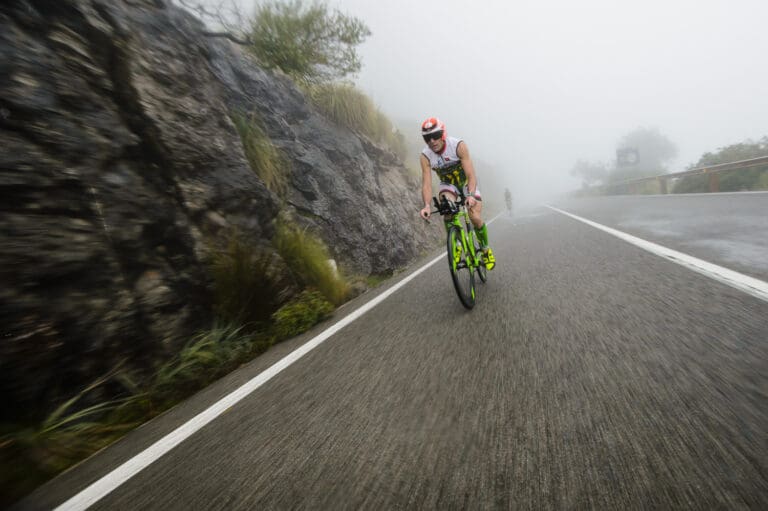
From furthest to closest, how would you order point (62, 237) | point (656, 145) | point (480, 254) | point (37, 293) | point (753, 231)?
point (656, 145) < point (753, 231) < point (480, 254) < point (62, 237) < point (37, 293)

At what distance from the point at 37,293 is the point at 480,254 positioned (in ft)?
13.3

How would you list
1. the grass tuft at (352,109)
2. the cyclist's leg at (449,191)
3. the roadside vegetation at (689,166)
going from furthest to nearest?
the roadside vegetation at (689,166) < the grass tuft at (352,109) < the cyclist's leg at (449,191)

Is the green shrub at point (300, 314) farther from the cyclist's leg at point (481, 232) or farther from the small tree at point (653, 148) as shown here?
the small tree at point (653, 148)

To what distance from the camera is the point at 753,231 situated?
4.58m

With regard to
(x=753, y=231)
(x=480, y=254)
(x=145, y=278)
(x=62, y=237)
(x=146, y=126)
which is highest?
(x=146, y=126)

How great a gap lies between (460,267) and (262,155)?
367cm

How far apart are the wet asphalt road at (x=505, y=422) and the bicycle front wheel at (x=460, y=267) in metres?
0.46

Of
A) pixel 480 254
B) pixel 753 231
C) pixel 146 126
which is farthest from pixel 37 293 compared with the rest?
pixel 753 231

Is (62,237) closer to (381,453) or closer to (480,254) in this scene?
(381,453)

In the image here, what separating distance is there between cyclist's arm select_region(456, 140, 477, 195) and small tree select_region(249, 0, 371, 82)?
5.17 meters

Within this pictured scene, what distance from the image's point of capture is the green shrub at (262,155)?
208 inches

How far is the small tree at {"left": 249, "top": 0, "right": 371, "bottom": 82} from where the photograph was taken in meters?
7.05

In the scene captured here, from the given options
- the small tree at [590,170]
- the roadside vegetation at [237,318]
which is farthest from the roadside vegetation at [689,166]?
the roadside vegetation at [237,318]

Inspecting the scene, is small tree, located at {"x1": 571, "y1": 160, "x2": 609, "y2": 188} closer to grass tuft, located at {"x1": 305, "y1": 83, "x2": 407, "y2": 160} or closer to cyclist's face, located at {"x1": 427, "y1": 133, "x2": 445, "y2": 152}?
grass tuft, located at {"x1": 305, "y1": 83, "x2": 407, "y2": 160}
